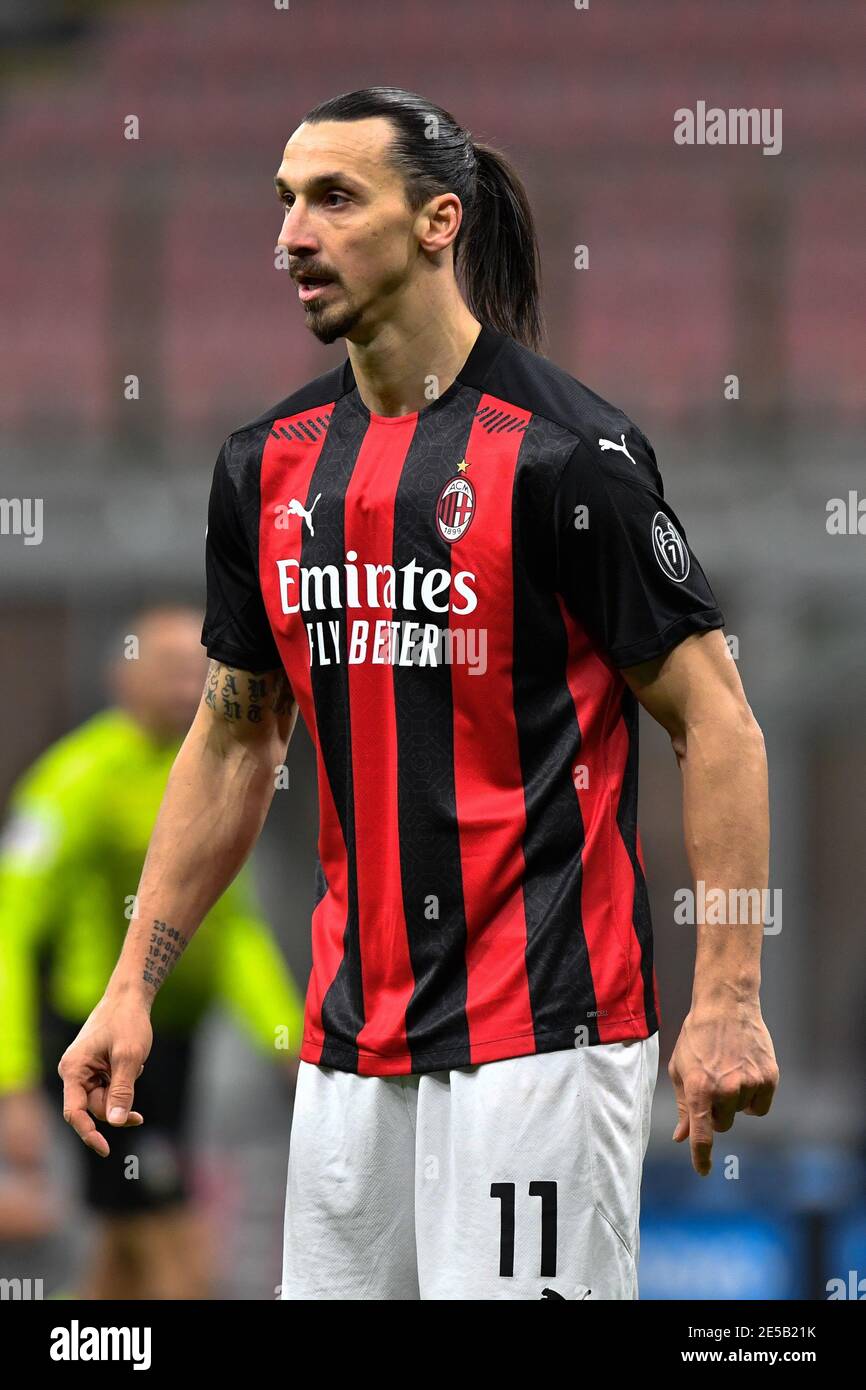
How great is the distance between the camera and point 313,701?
238 cm

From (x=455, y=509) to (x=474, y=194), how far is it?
1.52 ft

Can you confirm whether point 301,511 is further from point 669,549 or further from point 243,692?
point 669,549

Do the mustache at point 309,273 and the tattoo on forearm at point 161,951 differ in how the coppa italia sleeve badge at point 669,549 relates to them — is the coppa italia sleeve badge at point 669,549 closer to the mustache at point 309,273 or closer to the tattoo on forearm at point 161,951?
the mustache at point 309,273

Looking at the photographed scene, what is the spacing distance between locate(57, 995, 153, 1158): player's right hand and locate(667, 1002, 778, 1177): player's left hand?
0.66 m

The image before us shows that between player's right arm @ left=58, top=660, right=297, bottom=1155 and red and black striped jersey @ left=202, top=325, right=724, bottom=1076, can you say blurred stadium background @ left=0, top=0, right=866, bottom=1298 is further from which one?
red and black striped jersey @ left=202, top=325, right=724, bottom=1076

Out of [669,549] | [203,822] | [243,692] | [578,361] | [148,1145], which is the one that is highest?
[578,361]

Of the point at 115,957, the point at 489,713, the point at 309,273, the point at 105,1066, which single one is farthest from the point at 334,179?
the point at 115,957

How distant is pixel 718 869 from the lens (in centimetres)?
219

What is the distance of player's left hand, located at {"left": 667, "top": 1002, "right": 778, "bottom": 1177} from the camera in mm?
2119

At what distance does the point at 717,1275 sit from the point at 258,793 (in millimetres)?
3420

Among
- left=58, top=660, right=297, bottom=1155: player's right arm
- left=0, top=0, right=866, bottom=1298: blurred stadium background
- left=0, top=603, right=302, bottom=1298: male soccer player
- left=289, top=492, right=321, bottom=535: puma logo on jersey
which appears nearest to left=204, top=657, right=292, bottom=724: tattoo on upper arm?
left=58, top=660, right=297, bottom=1155: player's right arm

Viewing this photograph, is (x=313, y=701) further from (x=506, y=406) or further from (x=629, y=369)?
(x=629, y=369)

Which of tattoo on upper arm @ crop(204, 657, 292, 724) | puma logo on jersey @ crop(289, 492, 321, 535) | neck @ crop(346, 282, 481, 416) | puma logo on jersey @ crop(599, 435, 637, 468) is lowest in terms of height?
tattoo on upper arm @ crop(204, 657, 292, 724)

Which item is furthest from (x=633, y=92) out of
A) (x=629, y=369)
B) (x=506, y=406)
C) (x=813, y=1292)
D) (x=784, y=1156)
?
(x=506, y=406)
